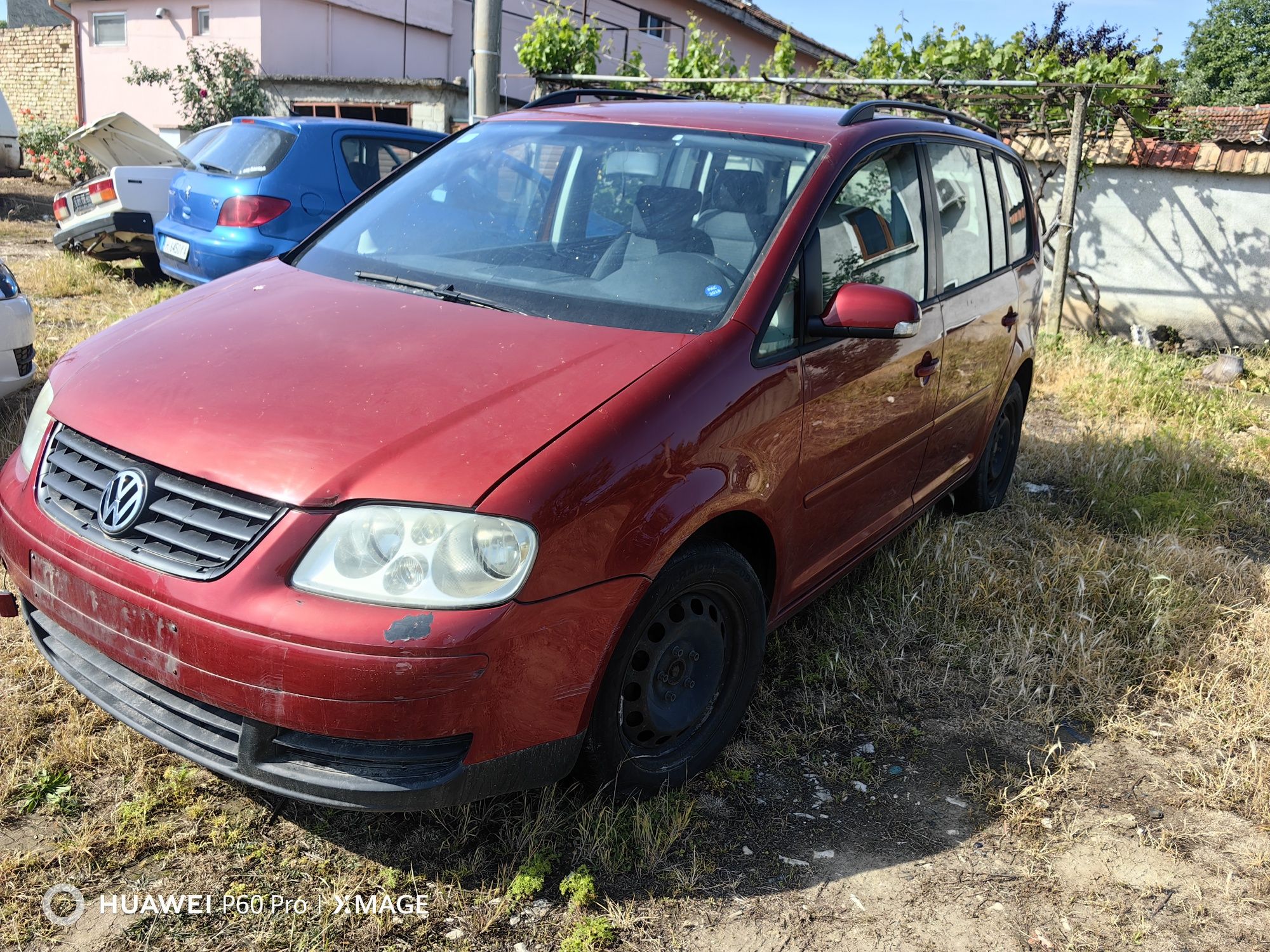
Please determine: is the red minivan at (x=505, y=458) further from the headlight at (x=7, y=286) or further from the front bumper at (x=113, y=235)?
the front bumper at (x=113, y=235)

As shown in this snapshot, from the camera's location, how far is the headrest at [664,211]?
3039 mm

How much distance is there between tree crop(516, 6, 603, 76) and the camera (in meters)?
11.5

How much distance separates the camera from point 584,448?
219 cm

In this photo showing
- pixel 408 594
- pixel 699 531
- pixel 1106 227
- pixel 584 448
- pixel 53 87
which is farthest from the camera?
pixel 53 87

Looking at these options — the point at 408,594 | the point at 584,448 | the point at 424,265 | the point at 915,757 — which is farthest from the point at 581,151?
the point at 915,757

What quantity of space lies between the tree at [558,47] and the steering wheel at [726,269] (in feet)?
30.9

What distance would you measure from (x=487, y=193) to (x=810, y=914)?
2443 millimetres

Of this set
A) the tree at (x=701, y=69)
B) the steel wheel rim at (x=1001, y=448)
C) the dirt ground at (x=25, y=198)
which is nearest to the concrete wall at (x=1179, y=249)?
the tree at (x=701, y=69)

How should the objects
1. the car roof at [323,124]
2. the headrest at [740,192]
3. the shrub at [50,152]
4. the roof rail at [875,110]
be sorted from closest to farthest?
1. the headrest at [740,192]
2. the roof rail at [875,110]
3. the car roof at [323,124]
4. the shrub at [50,152]

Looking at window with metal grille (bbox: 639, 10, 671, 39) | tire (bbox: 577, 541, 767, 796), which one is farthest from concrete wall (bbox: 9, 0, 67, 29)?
tire (bbox: 577, 541, 767, 796)

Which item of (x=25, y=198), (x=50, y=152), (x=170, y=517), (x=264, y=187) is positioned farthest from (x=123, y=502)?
(x=50, y=152)

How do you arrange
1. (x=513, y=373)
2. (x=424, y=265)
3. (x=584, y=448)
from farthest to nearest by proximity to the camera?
(x=424, y=265) → (x=513, y=373) → (x=584, y=448)

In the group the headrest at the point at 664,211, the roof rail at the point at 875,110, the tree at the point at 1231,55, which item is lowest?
the headrest at the point at 664,211

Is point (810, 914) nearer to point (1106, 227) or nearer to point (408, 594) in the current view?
point (408, 594)
